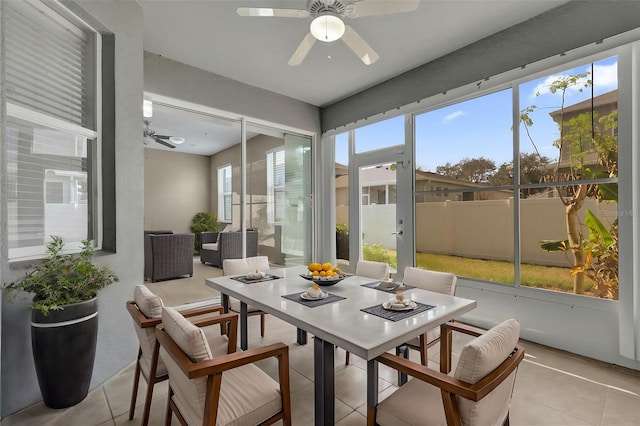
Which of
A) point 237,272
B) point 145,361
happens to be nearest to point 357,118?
point 237,272

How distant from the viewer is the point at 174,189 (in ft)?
26.8

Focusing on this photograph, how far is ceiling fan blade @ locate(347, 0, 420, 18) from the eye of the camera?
6.06 feet

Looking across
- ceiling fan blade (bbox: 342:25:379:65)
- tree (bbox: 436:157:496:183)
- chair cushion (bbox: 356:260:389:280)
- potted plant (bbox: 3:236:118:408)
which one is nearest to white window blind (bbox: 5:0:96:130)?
potted plant (bbox: 3:236:118:408)

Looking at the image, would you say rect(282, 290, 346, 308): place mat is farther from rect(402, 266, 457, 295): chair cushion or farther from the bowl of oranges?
rect(402, 266, 457, 295): chair cushion

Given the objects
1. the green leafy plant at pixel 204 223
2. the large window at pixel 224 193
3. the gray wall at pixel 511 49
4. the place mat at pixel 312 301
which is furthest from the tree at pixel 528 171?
the green leafy plant at pixel 204 223

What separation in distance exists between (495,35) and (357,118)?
6.44 ft

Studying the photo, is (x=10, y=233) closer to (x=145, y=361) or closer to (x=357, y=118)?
(x=145, y=361)

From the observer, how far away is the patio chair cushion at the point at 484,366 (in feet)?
3.35

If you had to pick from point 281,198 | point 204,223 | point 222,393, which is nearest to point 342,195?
point 281,198

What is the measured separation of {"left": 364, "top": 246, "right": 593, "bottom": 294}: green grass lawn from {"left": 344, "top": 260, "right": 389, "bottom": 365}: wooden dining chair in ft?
4.45

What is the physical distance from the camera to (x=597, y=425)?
1762mm

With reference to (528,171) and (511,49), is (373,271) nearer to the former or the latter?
(528,171)

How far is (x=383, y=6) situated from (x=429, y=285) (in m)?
1.93

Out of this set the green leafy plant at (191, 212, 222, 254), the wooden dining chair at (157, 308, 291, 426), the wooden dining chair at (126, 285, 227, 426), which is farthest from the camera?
the green leafy plant at (191, 212, 222, 254)
